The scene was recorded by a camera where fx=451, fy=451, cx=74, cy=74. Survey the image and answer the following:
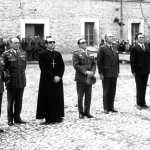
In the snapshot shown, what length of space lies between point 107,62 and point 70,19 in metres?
16.8

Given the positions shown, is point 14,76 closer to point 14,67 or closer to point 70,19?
point 14,67

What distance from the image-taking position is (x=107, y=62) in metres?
9.38

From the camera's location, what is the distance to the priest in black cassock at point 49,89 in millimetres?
8312

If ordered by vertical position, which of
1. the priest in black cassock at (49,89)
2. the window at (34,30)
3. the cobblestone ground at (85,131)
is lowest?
the cobblestone ground at (85,131)

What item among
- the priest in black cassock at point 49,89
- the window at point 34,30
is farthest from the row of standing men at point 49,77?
the window at point 34,30

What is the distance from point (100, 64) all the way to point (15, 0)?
15.6 meters

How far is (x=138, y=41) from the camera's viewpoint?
10055 millimetres

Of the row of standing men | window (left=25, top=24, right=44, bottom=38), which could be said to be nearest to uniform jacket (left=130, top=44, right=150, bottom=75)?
the row of standing men

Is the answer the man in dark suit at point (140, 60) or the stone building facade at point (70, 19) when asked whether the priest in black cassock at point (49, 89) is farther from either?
the stone building facade at point (70, 19)

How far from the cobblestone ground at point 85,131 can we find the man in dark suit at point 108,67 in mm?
406

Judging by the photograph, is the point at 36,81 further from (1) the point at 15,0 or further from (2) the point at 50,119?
(1) the point at 15,0

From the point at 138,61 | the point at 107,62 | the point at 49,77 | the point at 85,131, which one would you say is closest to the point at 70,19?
the point at 138,61

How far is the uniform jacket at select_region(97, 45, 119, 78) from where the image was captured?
934 centimetres

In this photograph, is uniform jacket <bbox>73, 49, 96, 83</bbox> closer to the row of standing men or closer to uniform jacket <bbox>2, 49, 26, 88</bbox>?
the row of standing men
